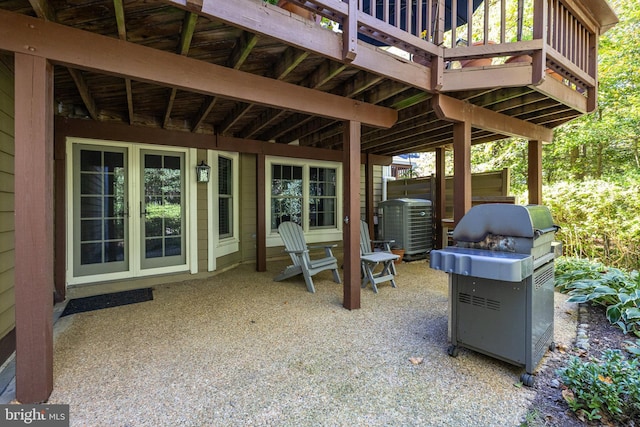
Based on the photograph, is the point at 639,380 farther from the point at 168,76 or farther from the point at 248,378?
the point at 168,76

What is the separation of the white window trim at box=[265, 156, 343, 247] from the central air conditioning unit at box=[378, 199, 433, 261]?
101 cm

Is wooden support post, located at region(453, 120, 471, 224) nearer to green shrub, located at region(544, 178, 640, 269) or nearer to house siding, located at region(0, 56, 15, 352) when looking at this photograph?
green shrub, located at region(544, 178, 640, 269)

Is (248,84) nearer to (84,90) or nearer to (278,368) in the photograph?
(84,90)

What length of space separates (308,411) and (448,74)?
2977mm

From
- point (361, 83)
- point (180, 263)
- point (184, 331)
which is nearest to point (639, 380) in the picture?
point (361, 83)

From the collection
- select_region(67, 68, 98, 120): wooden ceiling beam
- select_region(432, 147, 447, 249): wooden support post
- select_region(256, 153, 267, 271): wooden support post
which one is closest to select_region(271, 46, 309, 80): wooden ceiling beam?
select_region(67, 68, 98, 120): wooden ceiling beam

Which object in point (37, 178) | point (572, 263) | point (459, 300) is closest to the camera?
point (37, 178)

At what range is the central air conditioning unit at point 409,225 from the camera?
19.0 feet

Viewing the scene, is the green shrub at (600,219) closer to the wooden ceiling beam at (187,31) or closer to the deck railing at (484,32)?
the deck railing at (484,32)

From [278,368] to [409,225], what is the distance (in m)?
4.27

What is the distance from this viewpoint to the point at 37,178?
1.73 metres

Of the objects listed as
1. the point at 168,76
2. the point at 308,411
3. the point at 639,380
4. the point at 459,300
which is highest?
the point at 168,76

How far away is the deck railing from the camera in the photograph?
2.37m

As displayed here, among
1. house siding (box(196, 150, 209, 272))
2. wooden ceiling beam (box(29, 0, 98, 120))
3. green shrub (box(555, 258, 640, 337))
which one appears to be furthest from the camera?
house siding (box(196, 150, 209, 272))
